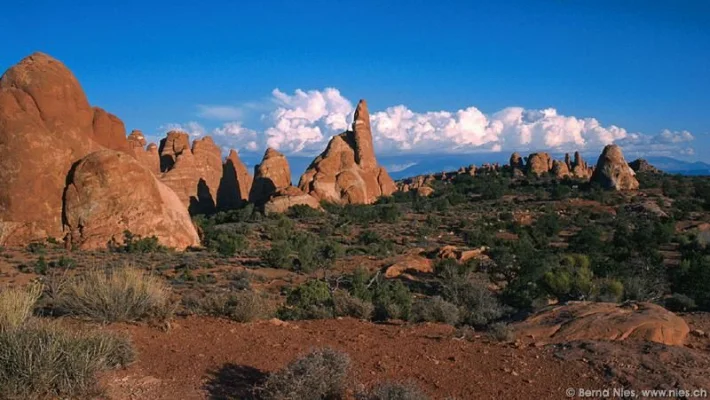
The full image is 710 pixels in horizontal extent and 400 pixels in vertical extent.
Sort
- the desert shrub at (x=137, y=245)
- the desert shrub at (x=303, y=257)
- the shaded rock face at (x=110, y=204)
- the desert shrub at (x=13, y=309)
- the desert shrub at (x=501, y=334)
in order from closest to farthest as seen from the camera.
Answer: the desert shrub at (x=13, y=309), the desert shrub at (x=501, y=334), the desert shrub at (x=303, y=257), the desert shrub at (x=137, y=245), the shaded rock face at (x=110, y=204)

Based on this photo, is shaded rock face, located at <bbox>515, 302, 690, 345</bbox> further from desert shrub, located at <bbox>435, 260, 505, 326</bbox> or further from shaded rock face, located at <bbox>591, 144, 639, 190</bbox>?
→ shaded rock face, located at <bbox>591, 144, 639, 190</bbox>

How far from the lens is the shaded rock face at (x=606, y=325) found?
330 inches

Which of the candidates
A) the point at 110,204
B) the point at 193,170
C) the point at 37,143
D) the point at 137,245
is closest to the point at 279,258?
the point at 137,245

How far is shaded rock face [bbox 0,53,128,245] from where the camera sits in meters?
27.5

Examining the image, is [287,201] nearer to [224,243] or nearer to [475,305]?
[224,243]

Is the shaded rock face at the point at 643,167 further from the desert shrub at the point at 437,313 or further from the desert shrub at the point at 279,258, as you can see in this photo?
the desert shrub at the point at 437,313

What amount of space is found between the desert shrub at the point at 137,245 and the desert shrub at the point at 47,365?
21.6 m

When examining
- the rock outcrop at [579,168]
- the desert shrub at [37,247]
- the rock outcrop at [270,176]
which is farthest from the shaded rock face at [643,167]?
the desert shrub at [37,247]

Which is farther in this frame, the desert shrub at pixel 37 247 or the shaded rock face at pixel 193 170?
the shaded rock face at pixel 193 170

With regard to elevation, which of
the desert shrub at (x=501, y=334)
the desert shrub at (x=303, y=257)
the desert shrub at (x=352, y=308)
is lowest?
the desert shrub at (x=303, y=257)

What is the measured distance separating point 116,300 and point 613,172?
55.8m

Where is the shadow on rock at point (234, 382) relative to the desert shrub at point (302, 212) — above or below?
above

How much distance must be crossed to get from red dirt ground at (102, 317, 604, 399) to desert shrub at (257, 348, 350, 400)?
0.53 meters

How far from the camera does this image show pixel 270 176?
2191 inches
